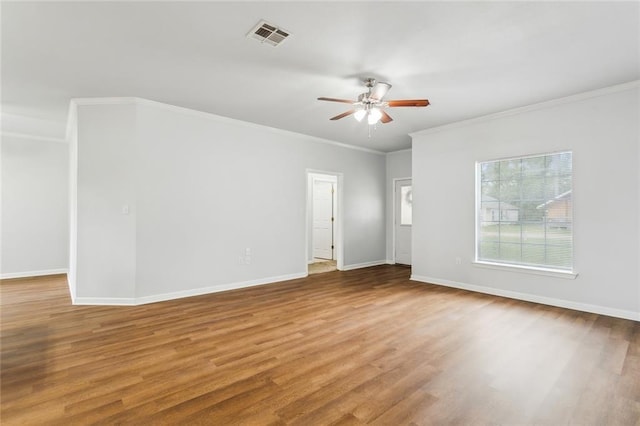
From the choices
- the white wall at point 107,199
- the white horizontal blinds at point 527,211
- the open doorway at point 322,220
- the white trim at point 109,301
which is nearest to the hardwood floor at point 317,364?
the white trim at point 109,301

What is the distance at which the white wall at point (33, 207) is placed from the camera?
590 cm

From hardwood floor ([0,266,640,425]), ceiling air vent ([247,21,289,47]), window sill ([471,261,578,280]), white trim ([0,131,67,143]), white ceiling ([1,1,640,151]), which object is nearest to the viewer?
hardwood floor ([0,266,640,425])

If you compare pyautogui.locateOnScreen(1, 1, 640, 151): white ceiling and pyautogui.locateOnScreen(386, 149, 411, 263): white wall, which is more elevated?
pyautogui.locateOnScreen(1, 1, 640, 151): white ceiling

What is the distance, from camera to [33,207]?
6.13m

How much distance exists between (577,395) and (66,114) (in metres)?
6.99

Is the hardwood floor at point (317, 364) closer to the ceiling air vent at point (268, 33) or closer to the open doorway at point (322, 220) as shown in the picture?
the ceiling air vent at point (268, 33)

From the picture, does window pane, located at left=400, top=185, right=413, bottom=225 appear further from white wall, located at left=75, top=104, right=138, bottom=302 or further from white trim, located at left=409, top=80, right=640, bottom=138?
white wall, located at left=75, top=104, right=138, bottom=302

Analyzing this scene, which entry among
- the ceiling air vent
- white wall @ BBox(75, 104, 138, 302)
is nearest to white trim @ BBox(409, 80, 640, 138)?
the ceiling air vent

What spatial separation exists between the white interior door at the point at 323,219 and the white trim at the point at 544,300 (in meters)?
3.19

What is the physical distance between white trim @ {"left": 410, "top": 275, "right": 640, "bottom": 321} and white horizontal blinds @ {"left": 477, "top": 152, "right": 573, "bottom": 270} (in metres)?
0.45

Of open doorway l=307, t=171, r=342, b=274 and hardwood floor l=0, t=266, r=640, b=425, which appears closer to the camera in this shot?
hardwood floor l=0, t=266, r=640, b=425

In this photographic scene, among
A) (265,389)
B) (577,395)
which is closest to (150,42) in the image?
(265,389)

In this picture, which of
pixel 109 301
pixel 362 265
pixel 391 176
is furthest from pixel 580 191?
pixel 109 301

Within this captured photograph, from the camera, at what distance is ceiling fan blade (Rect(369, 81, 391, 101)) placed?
3381 millimetres
